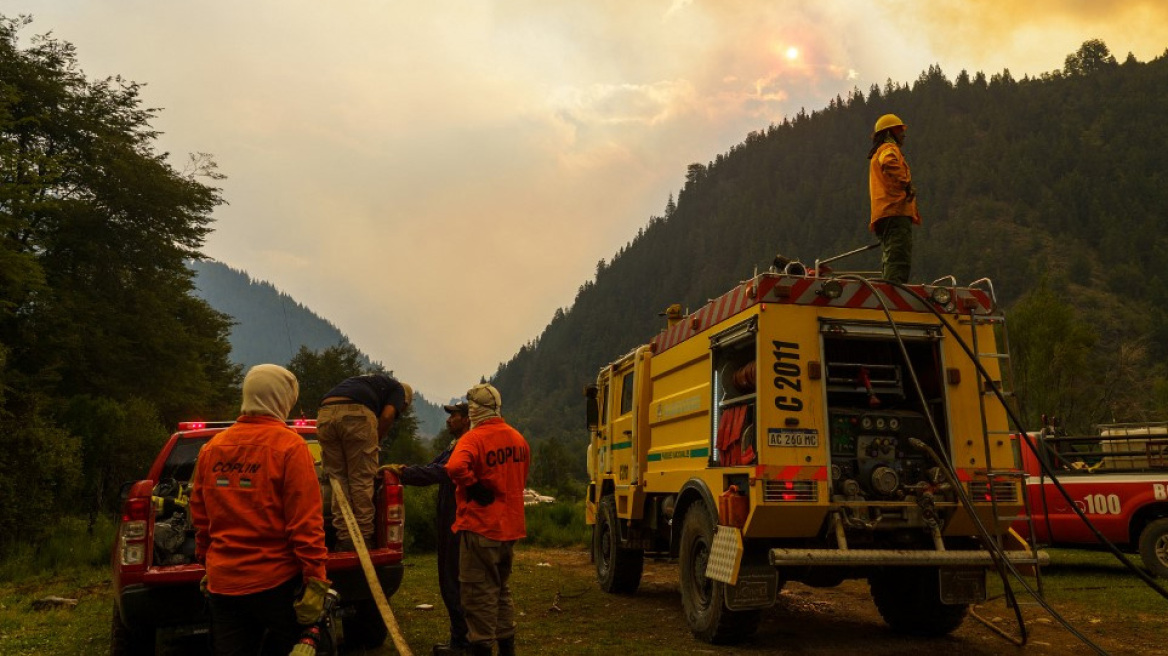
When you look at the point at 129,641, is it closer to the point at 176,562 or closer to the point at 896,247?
the point at 176,562

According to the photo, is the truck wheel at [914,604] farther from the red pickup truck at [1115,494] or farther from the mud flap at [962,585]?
the red pickup truck at [1115,494]

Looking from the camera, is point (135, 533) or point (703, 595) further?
point (703, 595)

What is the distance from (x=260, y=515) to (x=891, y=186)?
6.27 m

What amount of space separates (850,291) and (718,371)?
1338mm

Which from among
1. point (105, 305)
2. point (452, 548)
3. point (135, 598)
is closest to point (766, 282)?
point (452, 548)

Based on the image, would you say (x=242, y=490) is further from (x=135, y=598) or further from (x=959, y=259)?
(x=959, y=259)

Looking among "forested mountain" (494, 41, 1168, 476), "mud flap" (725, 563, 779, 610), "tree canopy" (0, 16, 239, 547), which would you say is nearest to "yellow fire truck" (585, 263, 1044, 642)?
"mud flap" (725, 563, 779, 610)

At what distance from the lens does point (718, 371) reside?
7395mm

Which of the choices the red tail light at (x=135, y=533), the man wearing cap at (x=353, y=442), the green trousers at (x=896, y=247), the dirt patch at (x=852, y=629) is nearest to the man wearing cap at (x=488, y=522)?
the man wearing cap at (x=353, y=442)

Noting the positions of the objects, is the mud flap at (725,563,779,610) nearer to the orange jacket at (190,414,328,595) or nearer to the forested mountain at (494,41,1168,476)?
the orange jacket at (190,414,328,595)

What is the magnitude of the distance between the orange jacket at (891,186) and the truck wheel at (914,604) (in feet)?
10.3

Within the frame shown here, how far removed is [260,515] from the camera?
3.36 m

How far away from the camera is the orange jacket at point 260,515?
10.9ft

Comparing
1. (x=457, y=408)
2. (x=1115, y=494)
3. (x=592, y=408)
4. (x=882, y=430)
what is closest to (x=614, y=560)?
(x=592, y=408)
